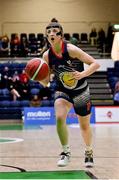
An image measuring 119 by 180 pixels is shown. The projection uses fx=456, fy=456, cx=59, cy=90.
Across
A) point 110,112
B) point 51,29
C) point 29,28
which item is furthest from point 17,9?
point 51,29

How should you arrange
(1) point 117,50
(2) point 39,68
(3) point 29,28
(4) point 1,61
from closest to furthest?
1. (2) point 39,68
2. (4) point 1,61
3. (1) point 117,50
4. (3) point 29,28

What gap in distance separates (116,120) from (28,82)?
4.13 m

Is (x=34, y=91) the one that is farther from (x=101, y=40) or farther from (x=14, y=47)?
(x=101, y=40)

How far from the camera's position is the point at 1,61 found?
20125mm

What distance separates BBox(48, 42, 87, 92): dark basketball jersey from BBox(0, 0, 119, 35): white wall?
60.8ft

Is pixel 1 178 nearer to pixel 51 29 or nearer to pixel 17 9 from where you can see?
pixel 51 29

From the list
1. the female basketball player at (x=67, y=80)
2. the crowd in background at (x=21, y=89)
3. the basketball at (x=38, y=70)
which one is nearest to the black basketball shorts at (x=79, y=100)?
the female basketball player at (x=67, y=80)

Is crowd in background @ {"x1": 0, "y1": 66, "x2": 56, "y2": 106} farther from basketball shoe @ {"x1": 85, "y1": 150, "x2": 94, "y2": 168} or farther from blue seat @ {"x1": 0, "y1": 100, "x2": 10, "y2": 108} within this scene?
basketball shoe @ {"x1": 85, "y1": 150, "x2": 94, "y2": 168}

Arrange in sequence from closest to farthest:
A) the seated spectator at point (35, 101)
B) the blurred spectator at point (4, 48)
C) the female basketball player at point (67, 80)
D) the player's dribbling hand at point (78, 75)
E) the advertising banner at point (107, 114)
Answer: the player's dribbling hand at point (78, 75), the female basketball player at point (67, 80), the advertising banner at point (107, 114), the seated spectator at point (35, 101), the blurred spectator at point (4, 48)

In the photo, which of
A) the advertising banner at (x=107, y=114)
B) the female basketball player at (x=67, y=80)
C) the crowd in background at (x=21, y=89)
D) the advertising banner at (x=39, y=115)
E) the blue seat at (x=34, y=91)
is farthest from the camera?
the blue seat at (x=34, y=91)

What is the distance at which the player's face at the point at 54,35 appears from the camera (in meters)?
5.58

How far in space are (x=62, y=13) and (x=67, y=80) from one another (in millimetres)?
19153

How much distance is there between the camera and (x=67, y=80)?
5590 millimetres

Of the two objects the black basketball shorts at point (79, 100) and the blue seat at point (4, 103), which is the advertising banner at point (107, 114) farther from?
the black basketball shorts at point (79, 100)
